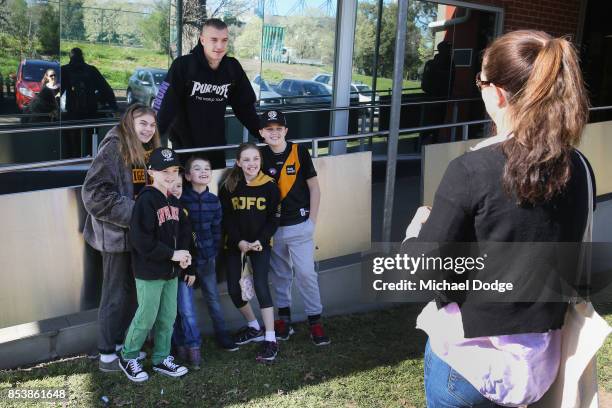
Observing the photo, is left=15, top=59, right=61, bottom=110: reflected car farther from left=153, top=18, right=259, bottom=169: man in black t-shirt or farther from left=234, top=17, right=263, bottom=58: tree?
left=153, top=18, right=259, bottom=169: man in black t-shirt

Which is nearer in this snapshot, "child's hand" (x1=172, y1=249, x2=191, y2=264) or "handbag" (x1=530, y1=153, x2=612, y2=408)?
"handbag" (x1=530, y1=153, x2=612, y2=408)

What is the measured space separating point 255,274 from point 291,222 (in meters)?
0.40

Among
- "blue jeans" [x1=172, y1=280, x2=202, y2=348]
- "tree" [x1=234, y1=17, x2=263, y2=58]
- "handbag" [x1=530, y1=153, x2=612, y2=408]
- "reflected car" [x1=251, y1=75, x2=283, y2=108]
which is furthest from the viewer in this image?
"reflected car" [x1=251, y1=75, x2=283, y2=108]

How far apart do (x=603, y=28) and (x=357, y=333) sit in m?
7.93

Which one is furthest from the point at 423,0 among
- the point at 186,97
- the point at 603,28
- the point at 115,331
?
the point at 115,331

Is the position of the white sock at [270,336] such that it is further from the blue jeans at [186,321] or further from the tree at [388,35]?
the tree at [388,35]

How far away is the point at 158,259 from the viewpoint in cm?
337

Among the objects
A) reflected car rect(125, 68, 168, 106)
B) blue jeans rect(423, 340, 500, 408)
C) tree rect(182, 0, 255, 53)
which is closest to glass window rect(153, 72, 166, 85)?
reflected car rect(125, 68, 168, 106)

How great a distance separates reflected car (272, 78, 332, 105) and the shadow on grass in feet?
13.3

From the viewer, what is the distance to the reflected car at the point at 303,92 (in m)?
7.88

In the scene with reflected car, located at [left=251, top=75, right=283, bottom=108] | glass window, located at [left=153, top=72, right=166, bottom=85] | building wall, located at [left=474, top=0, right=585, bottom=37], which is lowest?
reflected car, located at [left=251, top=75, right=283, bottom=108]

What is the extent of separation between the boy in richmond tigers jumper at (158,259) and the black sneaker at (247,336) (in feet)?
1.70

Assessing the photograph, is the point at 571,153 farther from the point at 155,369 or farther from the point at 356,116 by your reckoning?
the point at 356,116

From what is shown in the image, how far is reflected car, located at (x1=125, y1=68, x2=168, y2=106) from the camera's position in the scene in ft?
23.6
